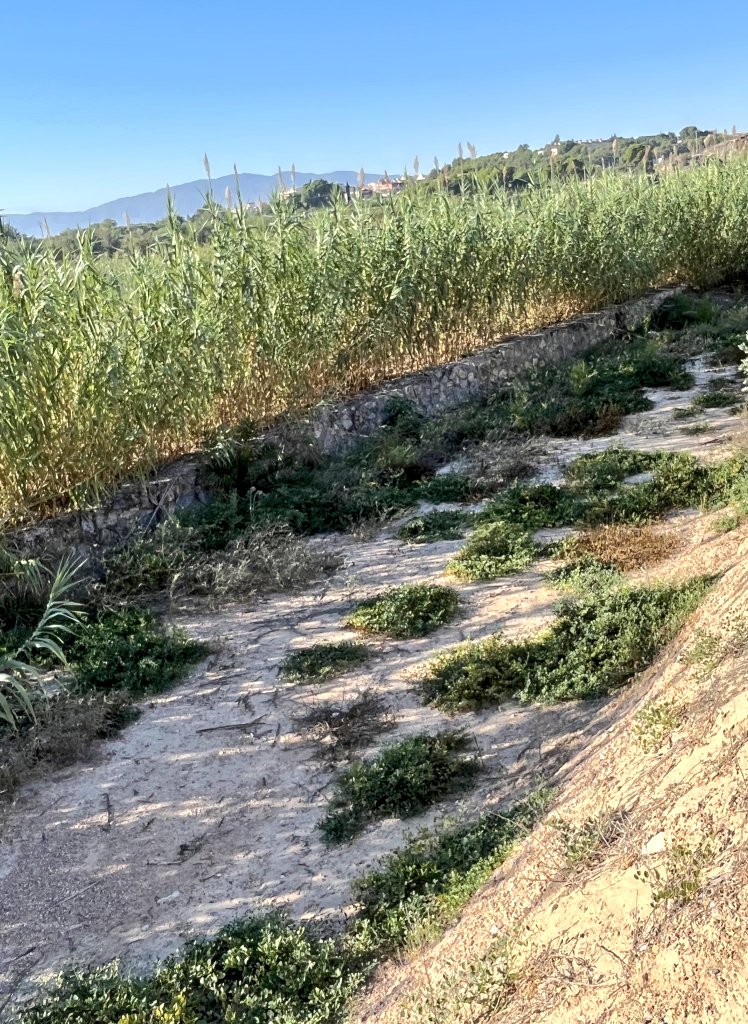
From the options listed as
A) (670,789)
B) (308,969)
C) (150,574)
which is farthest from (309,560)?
(670,789)

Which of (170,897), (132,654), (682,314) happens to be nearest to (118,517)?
(132,654)

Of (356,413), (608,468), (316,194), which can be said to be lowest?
(608,468)

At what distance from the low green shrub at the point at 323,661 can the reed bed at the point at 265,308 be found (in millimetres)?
2332

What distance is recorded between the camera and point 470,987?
2.00 meters

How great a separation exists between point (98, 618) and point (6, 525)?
998mm

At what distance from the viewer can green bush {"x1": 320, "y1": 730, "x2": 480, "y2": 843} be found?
318cm

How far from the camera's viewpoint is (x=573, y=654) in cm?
396

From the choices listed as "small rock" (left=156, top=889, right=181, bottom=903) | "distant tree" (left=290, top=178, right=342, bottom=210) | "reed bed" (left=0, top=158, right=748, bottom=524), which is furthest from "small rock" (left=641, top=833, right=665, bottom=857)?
"distant tree" (left=290, top=178, right=342, bottom=210)

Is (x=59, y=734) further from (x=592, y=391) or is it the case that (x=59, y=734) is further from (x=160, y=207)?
(x=592, y=391)

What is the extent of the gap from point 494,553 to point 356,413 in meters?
3.11

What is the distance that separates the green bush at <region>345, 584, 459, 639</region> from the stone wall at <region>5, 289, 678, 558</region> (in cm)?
211

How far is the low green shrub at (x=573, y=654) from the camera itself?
381cm

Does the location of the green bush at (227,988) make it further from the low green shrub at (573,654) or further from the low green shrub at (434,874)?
the low green shrub at (573,654)

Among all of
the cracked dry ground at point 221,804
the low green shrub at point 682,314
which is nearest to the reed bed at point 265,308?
the low green shrub at point 682,314
